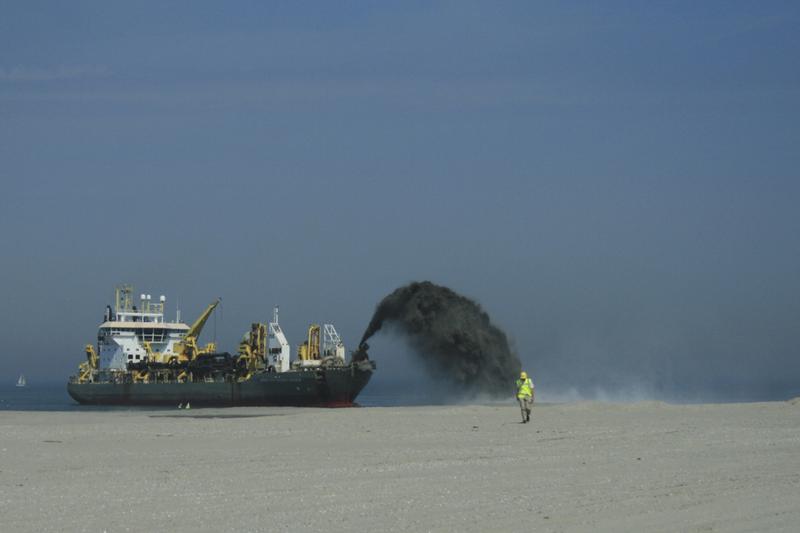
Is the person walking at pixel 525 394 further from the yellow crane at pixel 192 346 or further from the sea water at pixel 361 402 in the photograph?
the yellow crane at pixel 192 346

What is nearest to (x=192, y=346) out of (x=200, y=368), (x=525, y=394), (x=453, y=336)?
(x=200, y=368)

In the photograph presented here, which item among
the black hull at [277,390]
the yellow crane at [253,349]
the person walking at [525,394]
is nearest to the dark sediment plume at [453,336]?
the black hull at [277,390]

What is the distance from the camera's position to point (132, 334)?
220 feet

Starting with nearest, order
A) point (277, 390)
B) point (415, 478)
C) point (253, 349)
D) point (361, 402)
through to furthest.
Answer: point (415, 478)
point (277, 390)
point (253, 349)
point (361, 402)

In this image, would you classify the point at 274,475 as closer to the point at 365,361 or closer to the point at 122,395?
the point at 365,361

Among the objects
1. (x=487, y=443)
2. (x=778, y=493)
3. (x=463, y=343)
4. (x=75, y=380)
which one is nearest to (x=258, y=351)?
(x=463, y=343)

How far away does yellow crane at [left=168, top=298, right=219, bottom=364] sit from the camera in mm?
61562

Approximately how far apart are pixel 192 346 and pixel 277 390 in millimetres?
13646

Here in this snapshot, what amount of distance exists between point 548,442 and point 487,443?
1.16 metres

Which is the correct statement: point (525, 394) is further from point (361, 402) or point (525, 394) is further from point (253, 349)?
point (361, 402)

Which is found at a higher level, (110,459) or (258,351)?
(258,351)

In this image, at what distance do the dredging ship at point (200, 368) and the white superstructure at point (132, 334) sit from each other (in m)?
A: 0.06

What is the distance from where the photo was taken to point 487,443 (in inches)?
766

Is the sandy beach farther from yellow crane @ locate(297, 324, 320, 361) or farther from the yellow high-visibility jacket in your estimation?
yellow crane @ locate(297, 324, 320, 361)
